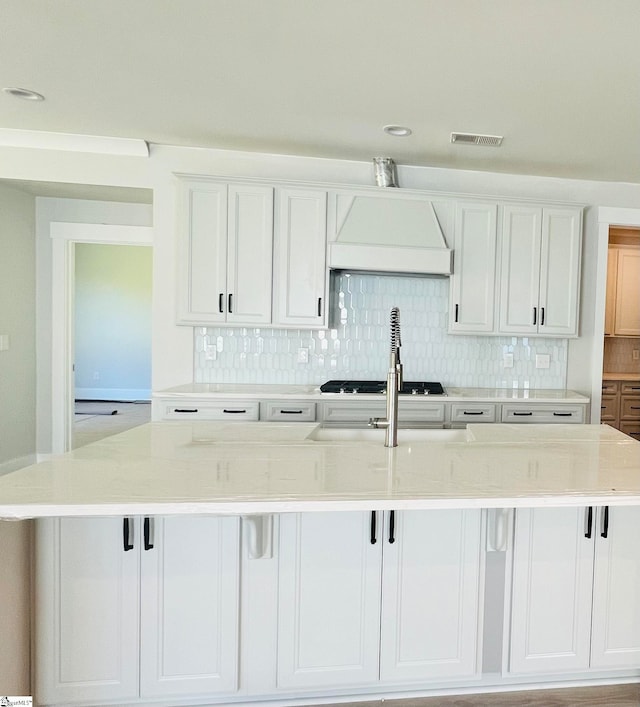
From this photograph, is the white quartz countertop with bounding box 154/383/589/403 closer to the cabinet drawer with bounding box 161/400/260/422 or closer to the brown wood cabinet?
the cabinet drawer with bounding box 161/400/260/422

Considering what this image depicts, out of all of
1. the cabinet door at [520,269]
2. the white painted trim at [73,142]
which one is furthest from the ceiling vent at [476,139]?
the white painted trim at [73,142]

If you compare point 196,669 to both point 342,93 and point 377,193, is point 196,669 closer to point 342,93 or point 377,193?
point 342,93

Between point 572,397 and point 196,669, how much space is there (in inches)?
122

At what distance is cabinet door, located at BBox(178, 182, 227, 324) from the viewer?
3312 mm

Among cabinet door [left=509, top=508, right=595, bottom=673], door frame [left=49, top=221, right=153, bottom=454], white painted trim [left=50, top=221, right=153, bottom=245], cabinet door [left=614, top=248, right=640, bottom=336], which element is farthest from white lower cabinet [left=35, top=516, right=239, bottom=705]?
cabinet door [left=614, top=248, right=640, bottom=336]

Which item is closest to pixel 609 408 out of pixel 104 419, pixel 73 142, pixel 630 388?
pixel 630 388

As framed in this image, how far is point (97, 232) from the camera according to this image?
4105mm

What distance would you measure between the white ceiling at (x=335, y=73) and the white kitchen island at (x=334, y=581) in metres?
1.73

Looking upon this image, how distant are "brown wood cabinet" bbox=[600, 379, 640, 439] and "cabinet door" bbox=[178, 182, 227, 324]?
4213mm

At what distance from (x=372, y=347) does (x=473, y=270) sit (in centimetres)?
100

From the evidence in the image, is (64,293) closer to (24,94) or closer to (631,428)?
(24,94)

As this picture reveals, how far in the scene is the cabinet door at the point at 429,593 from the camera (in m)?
1.61

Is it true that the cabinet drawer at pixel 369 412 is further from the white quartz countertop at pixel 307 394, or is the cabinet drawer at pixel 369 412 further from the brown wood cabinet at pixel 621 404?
the brown wood cabinet at pixel 621 404

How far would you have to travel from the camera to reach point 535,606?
1676 mm
